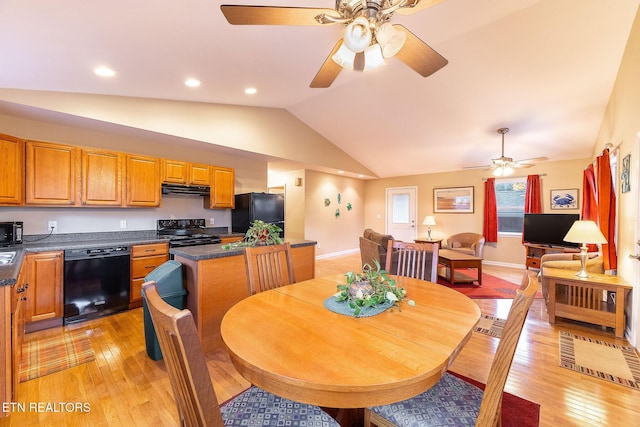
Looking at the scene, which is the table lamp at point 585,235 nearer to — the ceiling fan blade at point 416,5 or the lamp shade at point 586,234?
the lamp shade at point 586,234

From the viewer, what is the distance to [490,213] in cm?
622

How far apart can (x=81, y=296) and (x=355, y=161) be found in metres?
5.95

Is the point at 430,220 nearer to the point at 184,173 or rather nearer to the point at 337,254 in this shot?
the point at 337,254

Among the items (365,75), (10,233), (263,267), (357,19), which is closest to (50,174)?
(10,233)

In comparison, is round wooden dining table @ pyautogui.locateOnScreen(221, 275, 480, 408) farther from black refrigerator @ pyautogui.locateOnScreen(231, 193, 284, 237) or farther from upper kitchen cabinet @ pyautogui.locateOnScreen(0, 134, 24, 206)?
black refrigerator @ pyautogui.locateOnScreen(231, 193, 284, 237)

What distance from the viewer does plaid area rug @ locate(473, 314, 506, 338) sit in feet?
9.23

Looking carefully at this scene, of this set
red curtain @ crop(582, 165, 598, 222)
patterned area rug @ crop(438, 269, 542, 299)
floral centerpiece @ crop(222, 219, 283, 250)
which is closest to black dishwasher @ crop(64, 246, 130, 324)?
floral centerpiece @ crop(222, 219, 283, 250)

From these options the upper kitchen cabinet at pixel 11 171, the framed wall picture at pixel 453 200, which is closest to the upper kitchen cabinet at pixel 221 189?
the upper kitchen cabinet at pixel 11 171

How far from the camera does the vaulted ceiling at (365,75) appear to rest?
2000 millimetres

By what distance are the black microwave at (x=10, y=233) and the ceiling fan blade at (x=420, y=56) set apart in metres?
4.20

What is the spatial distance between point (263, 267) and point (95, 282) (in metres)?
2.48

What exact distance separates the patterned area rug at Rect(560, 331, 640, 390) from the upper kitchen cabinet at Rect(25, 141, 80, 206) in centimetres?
528

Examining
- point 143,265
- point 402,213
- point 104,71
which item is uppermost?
point 104,71

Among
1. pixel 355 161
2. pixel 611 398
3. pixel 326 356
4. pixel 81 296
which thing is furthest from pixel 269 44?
pixel 355 161
